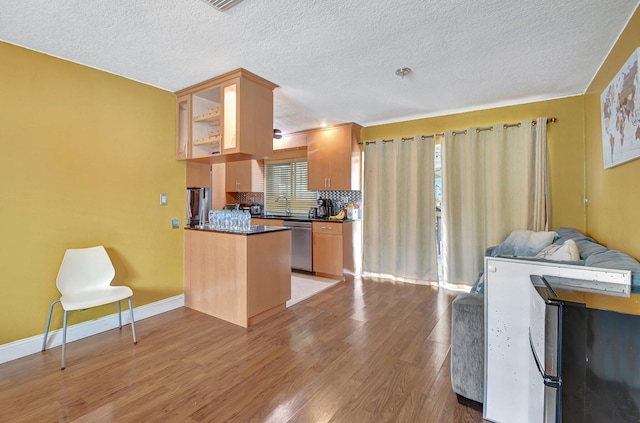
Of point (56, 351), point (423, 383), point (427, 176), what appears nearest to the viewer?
point (423, 383)

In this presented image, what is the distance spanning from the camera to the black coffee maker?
16.5 ft

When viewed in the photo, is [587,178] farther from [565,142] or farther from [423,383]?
[423,383]

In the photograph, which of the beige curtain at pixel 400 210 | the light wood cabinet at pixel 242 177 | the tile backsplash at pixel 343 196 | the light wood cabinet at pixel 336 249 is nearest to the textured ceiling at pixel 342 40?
the beige curtain at pixel 400 210

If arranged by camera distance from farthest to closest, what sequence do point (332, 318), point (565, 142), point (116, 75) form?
point (565, 142) < point (332, 318) < point (116, 75)

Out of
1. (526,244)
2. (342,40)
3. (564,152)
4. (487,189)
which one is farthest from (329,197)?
(564,152)

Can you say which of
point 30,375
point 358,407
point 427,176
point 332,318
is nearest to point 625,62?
point 427,176

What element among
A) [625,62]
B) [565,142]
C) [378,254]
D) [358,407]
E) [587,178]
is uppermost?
[625,62]

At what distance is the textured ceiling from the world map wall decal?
1.34 feet

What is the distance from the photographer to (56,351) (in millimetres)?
2369

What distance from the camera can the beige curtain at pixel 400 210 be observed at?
4156mm

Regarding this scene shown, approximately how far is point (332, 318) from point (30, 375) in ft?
7.96

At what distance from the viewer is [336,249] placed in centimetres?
446

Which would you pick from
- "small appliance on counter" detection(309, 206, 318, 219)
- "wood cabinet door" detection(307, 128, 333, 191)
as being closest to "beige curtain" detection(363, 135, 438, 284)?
"wood cabinet door" detection(307, 128, 333, 191)

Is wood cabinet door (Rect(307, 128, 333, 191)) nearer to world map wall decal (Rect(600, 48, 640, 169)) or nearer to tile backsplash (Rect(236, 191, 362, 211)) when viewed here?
tile backsplash (Rect(236, 191, 362, 211))
